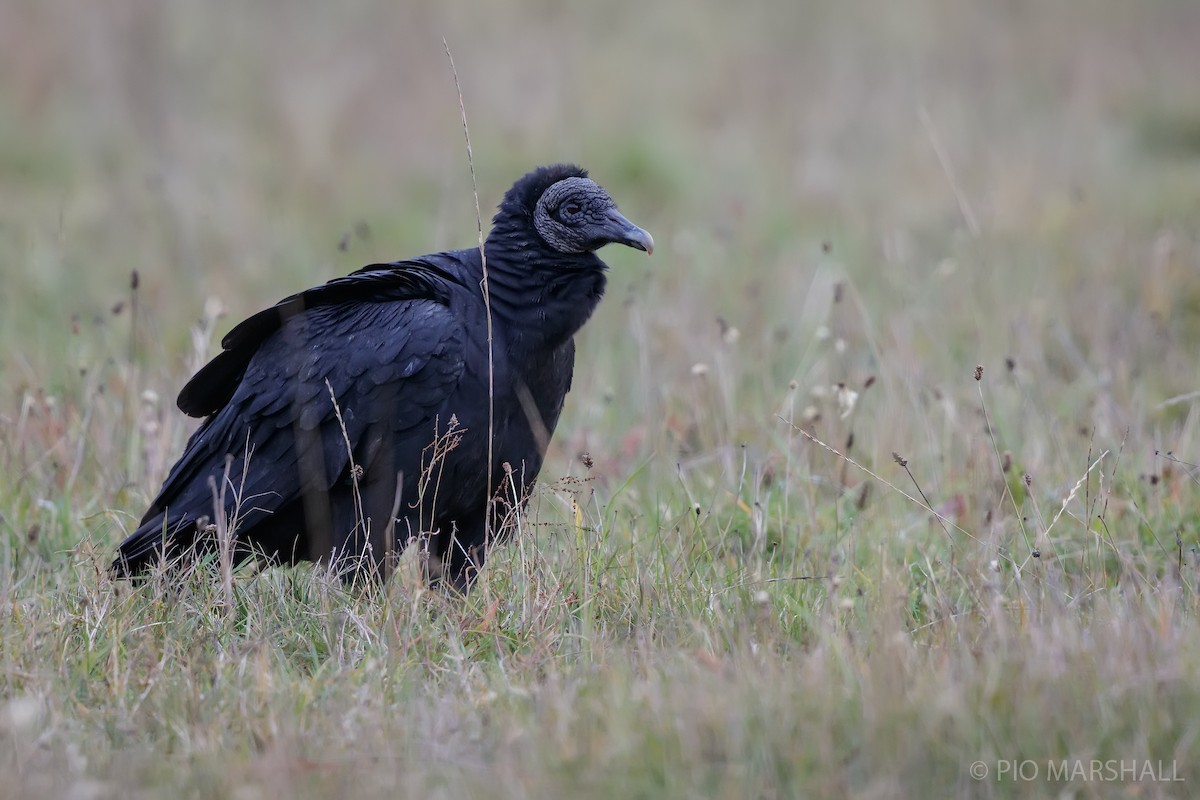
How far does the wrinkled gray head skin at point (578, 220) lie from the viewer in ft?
12.4

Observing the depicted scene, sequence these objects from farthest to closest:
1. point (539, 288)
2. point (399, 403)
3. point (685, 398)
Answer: point (685, 398), point (539, 288), point (399, 403)

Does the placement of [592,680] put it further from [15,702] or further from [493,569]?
[15,702]

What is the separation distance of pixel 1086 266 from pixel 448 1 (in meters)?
6.29

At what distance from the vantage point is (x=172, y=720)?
8.90ft

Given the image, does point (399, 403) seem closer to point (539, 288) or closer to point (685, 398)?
point (539, 288)

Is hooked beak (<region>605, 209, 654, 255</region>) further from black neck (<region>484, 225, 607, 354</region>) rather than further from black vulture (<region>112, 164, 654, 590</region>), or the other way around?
black neck (<region>484, 225, 607, 354</region>)

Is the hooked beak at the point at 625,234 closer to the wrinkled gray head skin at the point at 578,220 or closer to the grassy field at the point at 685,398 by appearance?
the wrinkled gray head skin at the point at 578,220

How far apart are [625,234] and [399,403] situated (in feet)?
2.62

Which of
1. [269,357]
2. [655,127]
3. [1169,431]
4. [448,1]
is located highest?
[448,1]

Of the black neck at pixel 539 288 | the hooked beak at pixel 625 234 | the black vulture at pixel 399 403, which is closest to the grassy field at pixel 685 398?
the black vulture at pixel 399 403

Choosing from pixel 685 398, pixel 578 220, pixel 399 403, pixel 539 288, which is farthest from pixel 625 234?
pixel 685 398

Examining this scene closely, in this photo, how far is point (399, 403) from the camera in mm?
3586

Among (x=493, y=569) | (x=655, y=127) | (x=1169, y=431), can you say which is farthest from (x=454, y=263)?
(x=655, y=127)

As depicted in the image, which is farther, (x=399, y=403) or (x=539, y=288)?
(x=539, y=288)
